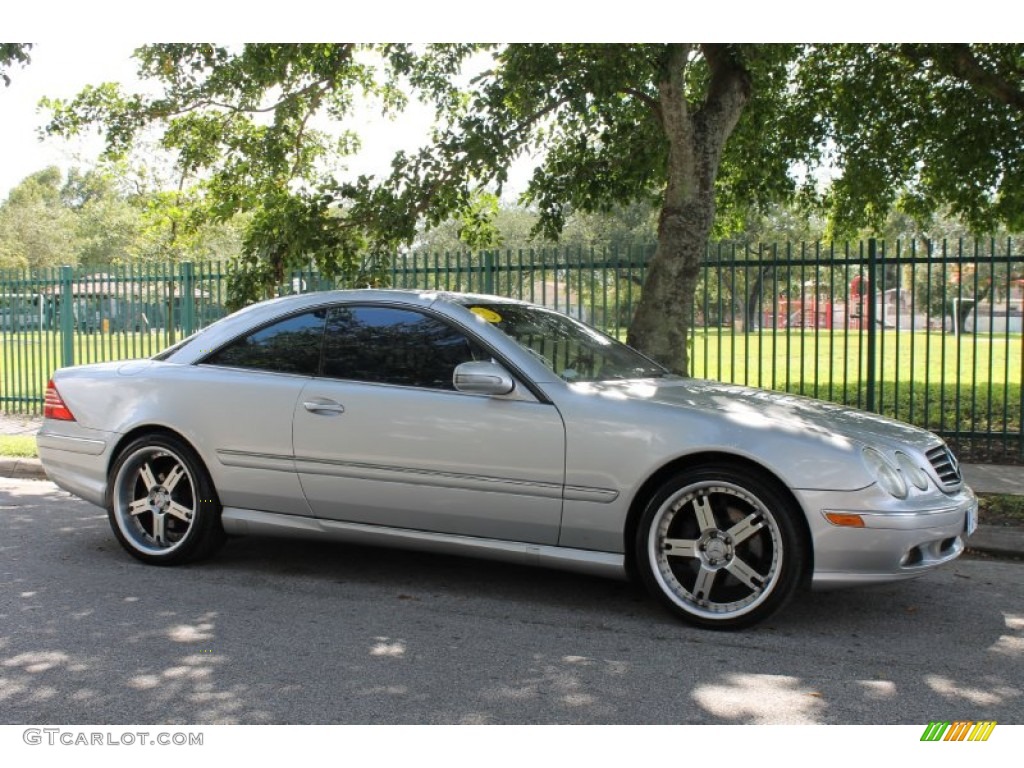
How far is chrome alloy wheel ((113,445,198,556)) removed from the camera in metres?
6.01

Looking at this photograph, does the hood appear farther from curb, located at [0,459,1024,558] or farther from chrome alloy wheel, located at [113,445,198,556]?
chrome alloy wheel, located at [113,445,198,556]

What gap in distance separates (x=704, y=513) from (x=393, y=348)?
1.94m

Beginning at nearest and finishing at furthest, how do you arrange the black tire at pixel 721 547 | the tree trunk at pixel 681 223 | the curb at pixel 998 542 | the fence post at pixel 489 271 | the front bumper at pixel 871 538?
the front bumper at pixel 871 538, the black tire at pixel 721 547, the curb at pixel 998 542, the tree trunk at pixel 681 223, the fence post at pixel 489 271

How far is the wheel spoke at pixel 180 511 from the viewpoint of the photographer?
5.99 metres

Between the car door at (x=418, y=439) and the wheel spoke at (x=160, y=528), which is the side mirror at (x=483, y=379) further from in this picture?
the wheel spoke at (x=160, y=528)

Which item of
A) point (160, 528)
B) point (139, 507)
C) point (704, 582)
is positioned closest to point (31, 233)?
point (139, 507)

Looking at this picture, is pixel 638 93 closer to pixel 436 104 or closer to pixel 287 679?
pixel 436 104

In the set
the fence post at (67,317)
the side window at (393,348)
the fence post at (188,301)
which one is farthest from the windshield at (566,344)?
the fence post at (67,317)

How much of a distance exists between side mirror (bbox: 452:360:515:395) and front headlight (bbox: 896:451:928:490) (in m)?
1.89

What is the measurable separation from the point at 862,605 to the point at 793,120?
34.4 ft

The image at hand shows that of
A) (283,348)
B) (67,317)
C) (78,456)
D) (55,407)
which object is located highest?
(67,317)

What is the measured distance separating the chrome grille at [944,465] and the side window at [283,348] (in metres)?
3.29

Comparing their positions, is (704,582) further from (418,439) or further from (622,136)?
(622,136)

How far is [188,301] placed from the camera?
45.8 ft
